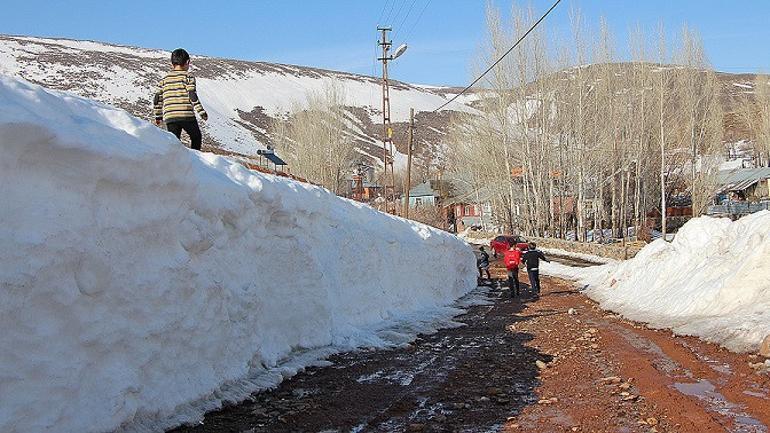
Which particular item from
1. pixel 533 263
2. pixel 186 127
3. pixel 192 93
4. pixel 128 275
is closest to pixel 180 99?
pixel 192 93

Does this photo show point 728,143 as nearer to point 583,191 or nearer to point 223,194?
point 583,191

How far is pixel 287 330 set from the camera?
848 cm

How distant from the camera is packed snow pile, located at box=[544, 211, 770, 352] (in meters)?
9.74

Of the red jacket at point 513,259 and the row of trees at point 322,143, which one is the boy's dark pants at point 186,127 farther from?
the row of trees at point 322,143

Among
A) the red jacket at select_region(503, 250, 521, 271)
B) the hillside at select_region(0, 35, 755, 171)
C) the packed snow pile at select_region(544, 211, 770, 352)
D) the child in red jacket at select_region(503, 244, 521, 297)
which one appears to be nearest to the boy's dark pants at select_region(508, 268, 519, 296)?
the child in red jacket at select_region(503, 244, 521, 297)

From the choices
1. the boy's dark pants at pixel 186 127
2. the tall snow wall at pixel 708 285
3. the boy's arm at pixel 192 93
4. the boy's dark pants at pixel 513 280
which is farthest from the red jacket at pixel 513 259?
the boy's arm at pixel 192 93

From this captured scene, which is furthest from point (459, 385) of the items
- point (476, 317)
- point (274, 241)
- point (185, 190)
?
point (476, 317)

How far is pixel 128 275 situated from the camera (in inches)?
207

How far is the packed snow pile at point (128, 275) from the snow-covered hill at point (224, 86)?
76.9m

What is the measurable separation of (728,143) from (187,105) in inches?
4973

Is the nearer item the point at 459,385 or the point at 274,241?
the point at 459,385

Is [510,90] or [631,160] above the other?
[510,90]

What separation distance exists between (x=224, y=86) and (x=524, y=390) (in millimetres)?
143879

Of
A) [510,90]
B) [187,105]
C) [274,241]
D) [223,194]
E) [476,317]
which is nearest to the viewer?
[223,194]
